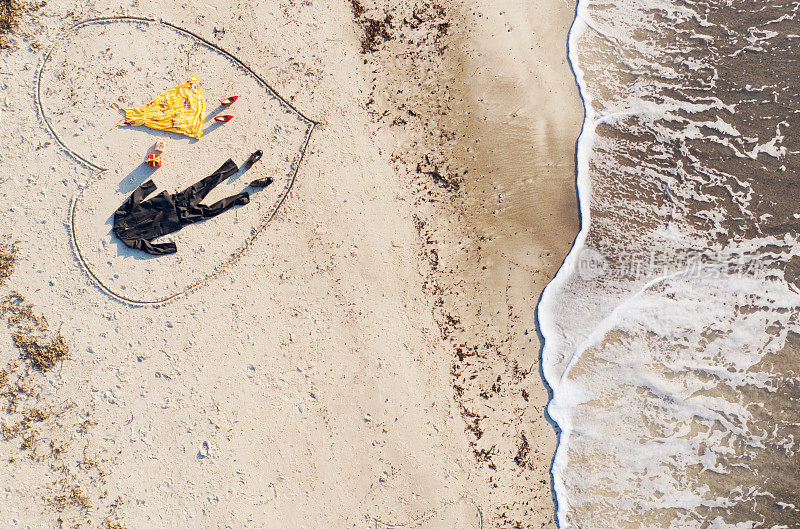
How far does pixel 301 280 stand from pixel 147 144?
3283 mm

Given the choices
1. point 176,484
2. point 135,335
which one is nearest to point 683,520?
point 176,484

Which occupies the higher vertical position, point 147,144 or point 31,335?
point 147,144

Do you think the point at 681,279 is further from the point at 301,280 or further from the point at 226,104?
the point at 226,104

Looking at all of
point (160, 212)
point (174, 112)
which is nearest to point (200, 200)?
point (160, 212)

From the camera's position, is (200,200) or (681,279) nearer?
(200,200)

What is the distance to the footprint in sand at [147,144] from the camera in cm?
653

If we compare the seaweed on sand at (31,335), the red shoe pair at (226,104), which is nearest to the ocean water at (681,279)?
the red shoe pair at (226,104)

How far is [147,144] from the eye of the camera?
21.6 feet

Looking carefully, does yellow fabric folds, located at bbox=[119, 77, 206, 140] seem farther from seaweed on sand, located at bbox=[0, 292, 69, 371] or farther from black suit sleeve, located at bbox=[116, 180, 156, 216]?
seaweed on sand, located at bbox=[0, 292, 69, 371]

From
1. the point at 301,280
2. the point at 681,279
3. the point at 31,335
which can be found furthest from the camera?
the point at 681,279

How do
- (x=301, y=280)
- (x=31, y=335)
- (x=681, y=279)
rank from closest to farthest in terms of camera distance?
(x=31, y=335) → (x=301, y=280) → (x=681, y=279)

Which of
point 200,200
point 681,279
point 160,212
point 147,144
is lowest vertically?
point 681,279

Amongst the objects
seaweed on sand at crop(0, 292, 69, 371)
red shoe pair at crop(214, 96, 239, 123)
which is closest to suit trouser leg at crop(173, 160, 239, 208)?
red shoe pair at crop(214, 96, 239, 123)

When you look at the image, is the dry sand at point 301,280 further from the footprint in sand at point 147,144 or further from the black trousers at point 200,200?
the black trousers at point 200,200
